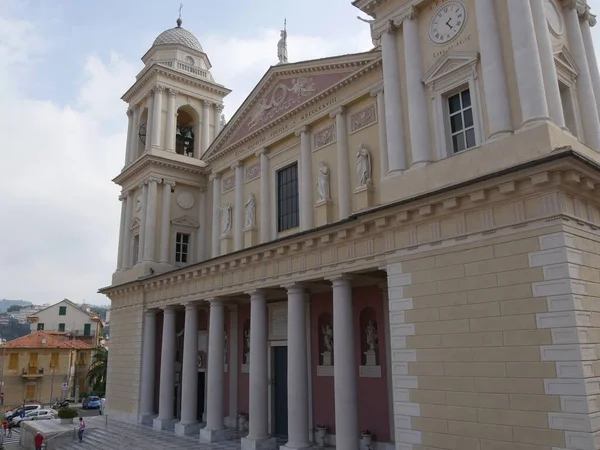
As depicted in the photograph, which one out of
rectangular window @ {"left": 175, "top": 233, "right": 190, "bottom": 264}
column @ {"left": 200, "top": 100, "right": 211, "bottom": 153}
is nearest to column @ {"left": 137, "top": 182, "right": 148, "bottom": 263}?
rectangular window @ {"left": 175, "top": 233, "right": 190, "bottom": 264}

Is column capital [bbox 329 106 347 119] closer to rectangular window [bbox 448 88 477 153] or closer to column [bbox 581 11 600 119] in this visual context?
rectangular window [bbox 448 88 477 153]

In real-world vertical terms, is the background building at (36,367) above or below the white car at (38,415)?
above

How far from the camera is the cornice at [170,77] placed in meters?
24.4

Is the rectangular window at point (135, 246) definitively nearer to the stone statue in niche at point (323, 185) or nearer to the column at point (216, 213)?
the column at point (216, 213)

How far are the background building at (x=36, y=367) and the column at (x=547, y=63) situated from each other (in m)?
45.6

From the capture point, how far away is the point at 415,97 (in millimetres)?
11578

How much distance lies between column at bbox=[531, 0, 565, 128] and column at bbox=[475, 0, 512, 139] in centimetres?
73

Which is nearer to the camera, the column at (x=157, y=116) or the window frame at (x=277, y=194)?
the window frame at (x=277, y=194)

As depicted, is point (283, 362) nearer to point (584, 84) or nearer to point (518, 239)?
point (518, 239)

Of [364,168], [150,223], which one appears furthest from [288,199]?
[150,223]

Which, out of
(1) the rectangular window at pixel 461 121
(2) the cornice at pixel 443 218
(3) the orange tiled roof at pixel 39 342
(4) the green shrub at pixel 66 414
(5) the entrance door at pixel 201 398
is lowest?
(4) the green shrub at pixel 66 414

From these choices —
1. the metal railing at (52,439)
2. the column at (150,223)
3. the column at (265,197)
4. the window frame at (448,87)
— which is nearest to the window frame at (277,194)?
the column at (265,197)

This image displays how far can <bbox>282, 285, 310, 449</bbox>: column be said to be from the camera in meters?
14.3

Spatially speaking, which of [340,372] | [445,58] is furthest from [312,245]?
[445,58]
